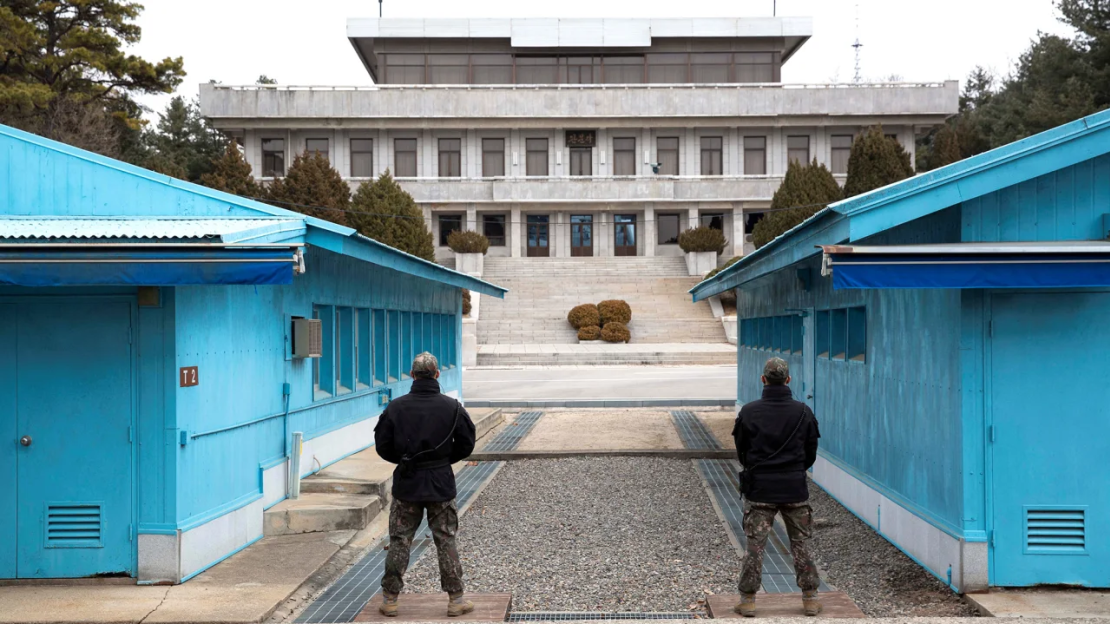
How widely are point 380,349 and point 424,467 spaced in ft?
29.5

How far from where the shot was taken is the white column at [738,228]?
58750mm

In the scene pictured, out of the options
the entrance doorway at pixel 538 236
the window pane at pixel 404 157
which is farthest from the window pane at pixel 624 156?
the window pane at pixel 404 157

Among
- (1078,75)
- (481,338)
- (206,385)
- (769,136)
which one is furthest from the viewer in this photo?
(769,136)

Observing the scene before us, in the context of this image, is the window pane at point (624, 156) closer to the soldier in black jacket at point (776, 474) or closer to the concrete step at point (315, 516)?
the concrete step at point (315, 516)

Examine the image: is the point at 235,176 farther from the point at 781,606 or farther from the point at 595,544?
the point at 781,606

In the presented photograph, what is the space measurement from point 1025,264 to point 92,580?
24.0 ft

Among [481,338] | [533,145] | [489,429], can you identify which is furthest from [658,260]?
[489,429]

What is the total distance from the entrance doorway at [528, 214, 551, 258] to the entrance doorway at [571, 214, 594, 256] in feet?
4.77

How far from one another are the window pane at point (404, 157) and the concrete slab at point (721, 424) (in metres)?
39.8

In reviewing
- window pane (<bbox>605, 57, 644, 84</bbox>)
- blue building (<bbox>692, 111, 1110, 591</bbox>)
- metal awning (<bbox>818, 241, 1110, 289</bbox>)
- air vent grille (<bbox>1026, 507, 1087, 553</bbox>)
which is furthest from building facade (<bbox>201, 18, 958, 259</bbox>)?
metal awning (<bbox>818, 241, 1110, 289</bbox>)

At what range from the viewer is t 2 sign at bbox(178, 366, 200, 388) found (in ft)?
27.8

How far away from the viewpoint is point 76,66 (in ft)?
145

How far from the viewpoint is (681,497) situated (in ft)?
42.9

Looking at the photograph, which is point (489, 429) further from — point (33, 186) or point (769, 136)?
point (769, 136)
